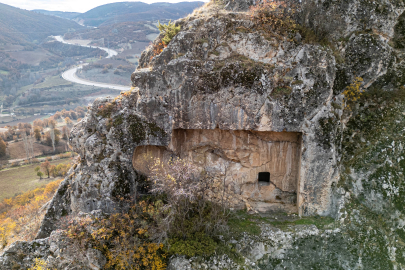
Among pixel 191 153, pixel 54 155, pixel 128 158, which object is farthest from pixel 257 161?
pixel 54 155

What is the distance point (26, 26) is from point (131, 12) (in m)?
55.4

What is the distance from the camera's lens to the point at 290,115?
10031mm

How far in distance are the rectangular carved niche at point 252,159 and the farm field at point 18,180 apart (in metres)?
36.3

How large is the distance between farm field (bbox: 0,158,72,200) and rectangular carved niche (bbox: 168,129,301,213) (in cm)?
3628

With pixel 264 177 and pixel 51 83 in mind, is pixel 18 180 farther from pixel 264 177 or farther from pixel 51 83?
pixel 51 83

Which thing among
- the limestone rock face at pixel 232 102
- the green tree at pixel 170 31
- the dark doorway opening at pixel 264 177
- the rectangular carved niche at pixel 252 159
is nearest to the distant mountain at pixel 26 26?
the green tree at pixel 170 31

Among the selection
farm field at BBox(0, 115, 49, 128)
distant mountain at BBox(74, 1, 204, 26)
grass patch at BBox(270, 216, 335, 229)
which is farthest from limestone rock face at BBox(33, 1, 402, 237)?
distant mountain at BBox(74, 1, 204, 26)

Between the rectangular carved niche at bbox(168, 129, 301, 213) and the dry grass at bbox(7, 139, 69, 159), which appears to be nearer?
the rectangular carved niche at bbox(168, 129, 301, 213)

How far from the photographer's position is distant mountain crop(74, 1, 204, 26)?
126456 mm

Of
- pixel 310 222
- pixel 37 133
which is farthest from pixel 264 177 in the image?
pixel 37 133

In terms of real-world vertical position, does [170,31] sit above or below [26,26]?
below

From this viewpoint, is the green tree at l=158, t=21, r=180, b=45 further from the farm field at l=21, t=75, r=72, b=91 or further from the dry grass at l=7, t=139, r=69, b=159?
the farm field at l=21, t=75, r=72, b=91

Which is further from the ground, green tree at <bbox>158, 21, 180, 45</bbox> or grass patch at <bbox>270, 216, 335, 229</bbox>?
green tree at <bbox>158, 21, 180, 45</bbox>

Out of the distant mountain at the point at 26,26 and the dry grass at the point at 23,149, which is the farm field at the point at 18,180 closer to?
the dry grass at the point at 23,149
